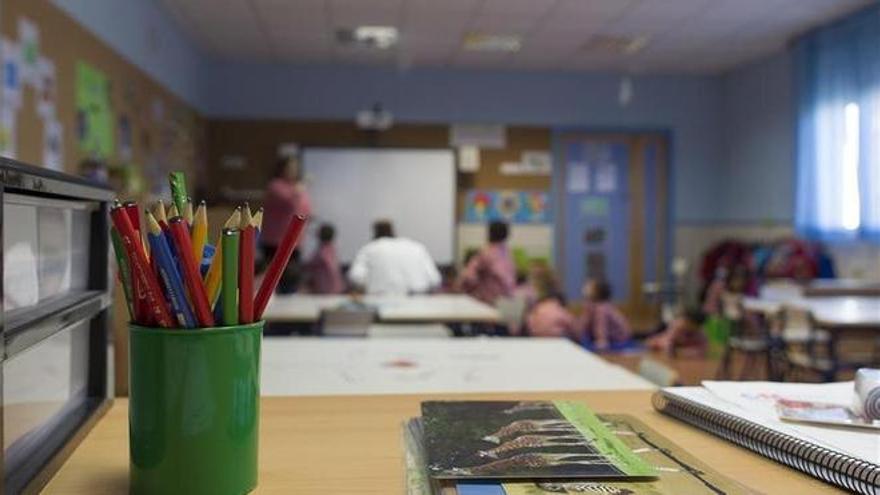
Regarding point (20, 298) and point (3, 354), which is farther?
point (20, 298)

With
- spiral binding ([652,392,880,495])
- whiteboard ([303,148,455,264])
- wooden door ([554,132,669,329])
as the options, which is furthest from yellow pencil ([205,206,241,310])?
wooden door ([554,132,669,329])

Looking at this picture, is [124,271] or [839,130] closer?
[124,271]

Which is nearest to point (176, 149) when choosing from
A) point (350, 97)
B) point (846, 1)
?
point (350, 97)

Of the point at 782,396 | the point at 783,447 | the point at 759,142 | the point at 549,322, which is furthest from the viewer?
the point at 759,142

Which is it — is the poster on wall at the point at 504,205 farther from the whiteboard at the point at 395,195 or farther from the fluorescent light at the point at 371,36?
the fluorescent light at the point at 371,36

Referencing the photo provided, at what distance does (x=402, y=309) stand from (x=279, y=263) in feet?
10.3

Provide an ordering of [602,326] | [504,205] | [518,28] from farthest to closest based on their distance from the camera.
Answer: [504,205] < [518,28] < [602,326]

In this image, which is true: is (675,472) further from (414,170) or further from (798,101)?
(414,170)

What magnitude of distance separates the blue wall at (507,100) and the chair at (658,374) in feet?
22.3

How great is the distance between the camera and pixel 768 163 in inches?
307

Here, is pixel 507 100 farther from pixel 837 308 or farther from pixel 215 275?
pixel 215 275

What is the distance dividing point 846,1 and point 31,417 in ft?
21.1

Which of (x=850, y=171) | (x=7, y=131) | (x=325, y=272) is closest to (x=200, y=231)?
(x=7, y=131)

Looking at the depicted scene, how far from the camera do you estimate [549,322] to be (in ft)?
18.6
